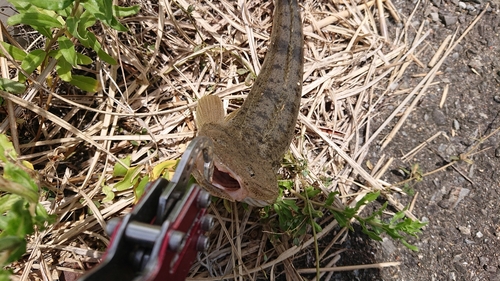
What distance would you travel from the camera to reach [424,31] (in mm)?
4066

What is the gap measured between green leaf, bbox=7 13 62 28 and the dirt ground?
2361 millimetres

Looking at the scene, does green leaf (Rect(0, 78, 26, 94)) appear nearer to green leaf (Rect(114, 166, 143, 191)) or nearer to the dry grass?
the dry grass

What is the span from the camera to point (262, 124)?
2.92 m

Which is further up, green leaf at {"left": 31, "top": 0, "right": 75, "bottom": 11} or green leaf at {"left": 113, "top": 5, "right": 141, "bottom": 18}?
green leaf at {"left": 31, "top": 0, "right": 75, "bottom": 11}

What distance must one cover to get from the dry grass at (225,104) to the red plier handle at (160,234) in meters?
1.22

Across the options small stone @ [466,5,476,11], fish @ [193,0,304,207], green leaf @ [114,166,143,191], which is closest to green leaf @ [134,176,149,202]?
green leaf @ [114,166,143,191]

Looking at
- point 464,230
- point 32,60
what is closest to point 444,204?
point 464,230

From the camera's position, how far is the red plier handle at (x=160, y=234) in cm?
131

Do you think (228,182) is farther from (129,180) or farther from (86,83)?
(86,83)

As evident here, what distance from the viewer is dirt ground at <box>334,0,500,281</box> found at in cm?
299

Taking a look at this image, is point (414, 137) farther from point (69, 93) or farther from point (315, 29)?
point (69, 93)

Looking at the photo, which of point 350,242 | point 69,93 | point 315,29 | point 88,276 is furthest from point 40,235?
point 315,29

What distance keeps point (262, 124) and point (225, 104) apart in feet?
1.79

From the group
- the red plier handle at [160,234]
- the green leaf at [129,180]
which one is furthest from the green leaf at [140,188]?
the red plier handle at [160,234]
